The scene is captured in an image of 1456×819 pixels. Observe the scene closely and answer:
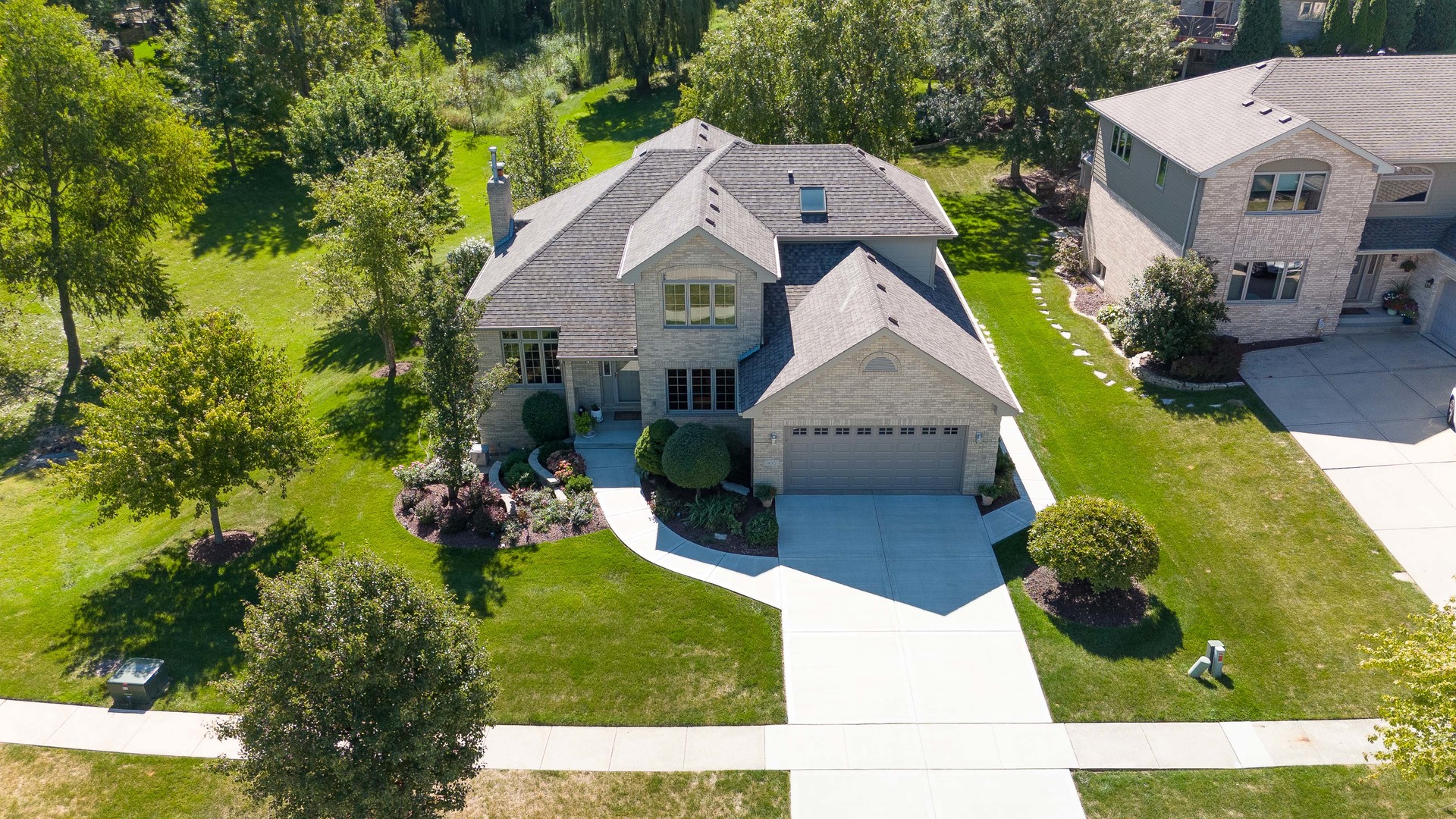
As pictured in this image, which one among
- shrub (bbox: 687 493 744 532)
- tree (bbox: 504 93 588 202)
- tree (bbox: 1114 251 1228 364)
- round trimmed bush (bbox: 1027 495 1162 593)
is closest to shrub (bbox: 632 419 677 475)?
shrub (bbox: 687 493 744 532)

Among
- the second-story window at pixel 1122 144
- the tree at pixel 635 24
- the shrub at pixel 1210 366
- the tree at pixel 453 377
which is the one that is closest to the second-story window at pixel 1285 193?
the shrub at pixel 1210 366

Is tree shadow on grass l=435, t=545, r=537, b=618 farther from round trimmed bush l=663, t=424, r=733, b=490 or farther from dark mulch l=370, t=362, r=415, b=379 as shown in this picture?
dark mulch l=370, t=362, r=415, b=379

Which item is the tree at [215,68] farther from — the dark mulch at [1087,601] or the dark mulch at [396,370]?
the dark mulch at [1087,601]

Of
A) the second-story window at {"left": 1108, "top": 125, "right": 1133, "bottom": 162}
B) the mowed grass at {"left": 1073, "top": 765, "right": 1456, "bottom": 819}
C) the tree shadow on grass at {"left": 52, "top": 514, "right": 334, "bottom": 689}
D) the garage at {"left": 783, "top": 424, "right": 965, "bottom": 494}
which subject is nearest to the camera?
the mowed grass at {"left": 1073, "top": 765, "right": 1456, "bottom": 819}

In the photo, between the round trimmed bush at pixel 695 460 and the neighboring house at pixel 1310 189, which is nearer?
the round trimmed bush at pixel 695 460

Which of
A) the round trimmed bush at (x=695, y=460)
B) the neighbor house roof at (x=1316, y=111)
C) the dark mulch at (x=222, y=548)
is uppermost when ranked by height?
the neighbor house roof at (x=1316, y=111)

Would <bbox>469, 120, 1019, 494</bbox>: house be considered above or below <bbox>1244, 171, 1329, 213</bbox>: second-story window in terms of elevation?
below

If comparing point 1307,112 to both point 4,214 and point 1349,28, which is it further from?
point 4,214
